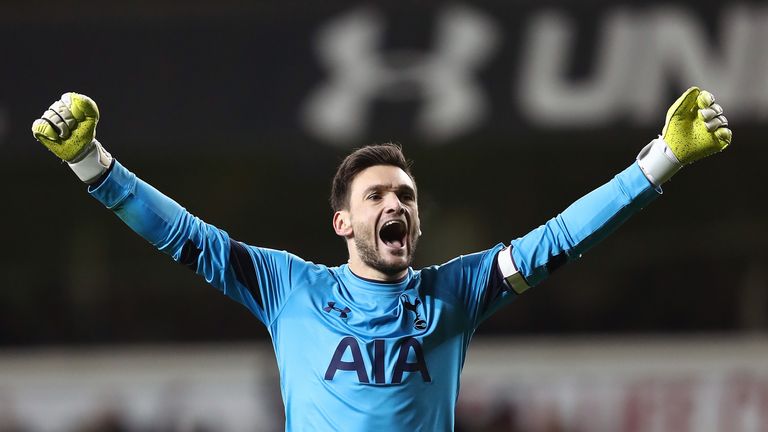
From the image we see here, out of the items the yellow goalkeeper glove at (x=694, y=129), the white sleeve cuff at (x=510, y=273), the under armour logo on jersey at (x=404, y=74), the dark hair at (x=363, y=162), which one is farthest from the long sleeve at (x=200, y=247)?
the under armour logo on jersey at (x=404, y=74)

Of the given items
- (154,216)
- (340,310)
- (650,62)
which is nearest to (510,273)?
(340,310)

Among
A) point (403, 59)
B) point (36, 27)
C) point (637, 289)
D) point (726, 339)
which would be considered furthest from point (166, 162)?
point (726, 339)

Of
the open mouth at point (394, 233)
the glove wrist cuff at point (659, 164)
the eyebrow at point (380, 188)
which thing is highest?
the glove wrist cuff at point (659, 164)

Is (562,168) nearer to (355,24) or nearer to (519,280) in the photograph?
(355,24)

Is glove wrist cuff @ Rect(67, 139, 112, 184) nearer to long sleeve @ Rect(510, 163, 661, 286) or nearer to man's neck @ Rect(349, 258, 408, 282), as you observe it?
man's neck @ Rect(349, 258, 408, 282)

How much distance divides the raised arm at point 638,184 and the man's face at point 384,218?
39cm

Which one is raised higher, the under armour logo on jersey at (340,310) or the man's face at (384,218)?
the man's face at (384,218)

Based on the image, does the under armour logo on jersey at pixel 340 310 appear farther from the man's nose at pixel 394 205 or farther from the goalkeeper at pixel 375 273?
the man's nose at pixel 394 205

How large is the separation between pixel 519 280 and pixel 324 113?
190 inches

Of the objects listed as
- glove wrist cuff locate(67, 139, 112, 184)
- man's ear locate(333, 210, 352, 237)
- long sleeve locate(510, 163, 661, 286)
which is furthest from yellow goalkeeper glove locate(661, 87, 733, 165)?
glove wrist cuff locate(67, 139, 112, 184)

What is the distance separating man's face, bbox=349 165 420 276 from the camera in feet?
12.6

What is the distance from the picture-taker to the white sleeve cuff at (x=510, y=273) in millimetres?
3856

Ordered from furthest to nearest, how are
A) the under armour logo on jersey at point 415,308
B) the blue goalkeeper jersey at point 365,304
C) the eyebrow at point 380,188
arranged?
the eyebrow at point 380,188
the under armour logo on jersey at point 415,308
the blue goalkeeper jersey at point 365,304

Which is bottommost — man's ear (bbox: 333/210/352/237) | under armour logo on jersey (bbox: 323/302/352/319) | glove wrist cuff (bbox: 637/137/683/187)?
under armour logo on jersey (bbox: 323/302/352/319)
